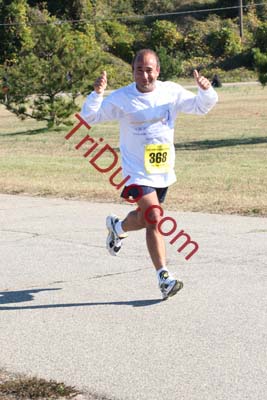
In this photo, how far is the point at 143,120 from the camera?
7.05 metres

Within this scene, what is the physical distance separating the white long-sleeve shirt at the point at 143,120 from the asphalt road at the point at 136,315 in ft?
3.24

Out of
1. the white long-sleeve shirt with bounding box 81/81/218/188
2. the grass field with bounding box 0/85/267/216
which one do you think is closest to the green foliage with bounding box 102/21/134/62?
the grass field with bounding box 0/85/267/216

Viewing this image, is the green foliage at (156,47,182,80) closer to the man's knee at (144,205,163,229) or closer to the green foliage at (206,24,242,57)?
the green foliage at (206,24,242,57)

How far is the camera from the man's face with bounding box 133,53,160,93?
23.0ft

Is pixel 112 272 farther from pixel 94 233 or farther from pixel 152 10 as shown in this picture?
pixel 152 10

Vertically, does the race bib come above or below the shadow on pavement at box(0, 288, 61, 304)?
above

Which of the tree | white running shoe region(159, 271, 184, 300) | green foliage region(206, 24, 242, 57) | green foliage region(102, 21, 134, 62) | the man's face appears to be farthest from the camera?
green foliage region(102, 21, 134, 62)

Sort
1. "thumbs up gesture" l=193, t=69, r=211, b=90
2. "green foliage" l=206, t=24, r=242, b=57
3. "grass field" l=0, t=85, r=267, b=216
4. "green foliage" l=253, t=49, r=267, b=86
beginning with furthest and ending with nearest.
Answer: "green foliage" l=206, t=24, r=242, b=57 < "green foliage" l=253, t=49, r=267, b=86 < "grass field" l=0, t=85, r=267, b=216 < "thumbs up gesture" l=193, t=69, r=211, b=90

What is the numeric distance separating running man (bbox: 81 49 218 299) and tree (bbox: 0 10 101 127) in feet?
87.0

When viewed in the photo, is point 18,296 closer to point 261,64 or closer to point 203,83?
point 203,83

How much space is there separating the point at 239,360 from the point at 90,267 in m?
3.19

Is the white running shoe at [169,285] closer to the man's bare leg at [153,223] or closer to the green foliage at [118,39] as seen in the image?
the man's bare leg at [153,223]

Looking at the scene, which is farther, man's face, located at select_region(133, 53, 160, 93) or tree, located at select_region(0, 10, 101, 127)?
tree, located at select_region(0, 10, 101, 127)

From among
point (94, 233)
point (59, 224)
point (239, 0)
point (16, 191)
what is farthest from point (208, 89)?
point (239, 0)
